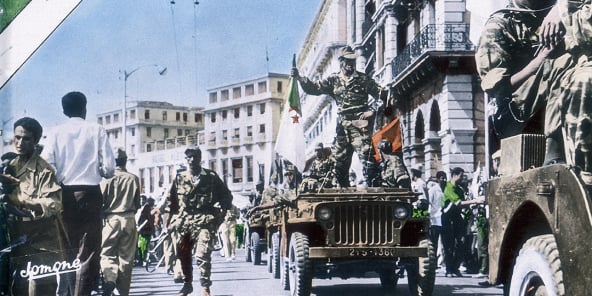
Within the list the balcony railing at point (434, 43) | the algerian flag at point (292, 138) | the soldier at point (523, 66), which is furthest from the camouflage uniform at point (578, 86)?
the algerian flag at point (292, 138)

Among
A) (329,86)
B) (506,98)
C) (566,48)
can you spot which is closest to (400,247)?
(329,86)

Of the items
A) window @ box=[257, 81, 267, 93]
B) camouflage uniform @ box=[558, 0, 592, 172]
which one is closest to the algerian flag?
window @ box=[257, 81, 267, 93]

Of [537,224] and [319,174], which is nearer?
[537,224]

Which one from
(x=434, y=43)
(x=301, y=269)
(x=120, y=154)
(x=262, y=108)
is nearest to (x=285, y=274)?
(x=301, y=269)

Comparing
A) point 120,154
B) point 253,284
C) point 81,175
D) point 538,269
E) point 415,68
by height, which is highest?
point 415,68

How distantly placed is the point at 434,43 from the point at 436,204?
40.8 inches

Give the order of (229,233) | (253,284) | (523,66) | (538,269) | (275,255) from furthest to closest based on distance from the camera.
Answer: (275,255), (229,233), (253,284), (523,66), (538,269)

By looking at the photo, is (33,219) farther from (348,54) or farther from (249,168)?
(348,54)

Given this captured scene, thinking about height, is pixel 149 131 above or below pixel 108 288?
above

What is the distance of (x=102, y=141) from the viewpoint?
4.63 meters

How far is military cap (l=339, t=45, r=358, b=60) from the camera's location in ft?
15.8

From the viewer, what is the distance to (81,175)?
456cm

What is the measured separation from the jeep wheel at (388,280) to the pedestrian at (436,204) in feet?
1.03

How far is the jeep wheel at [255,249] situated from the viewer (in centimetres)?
579
